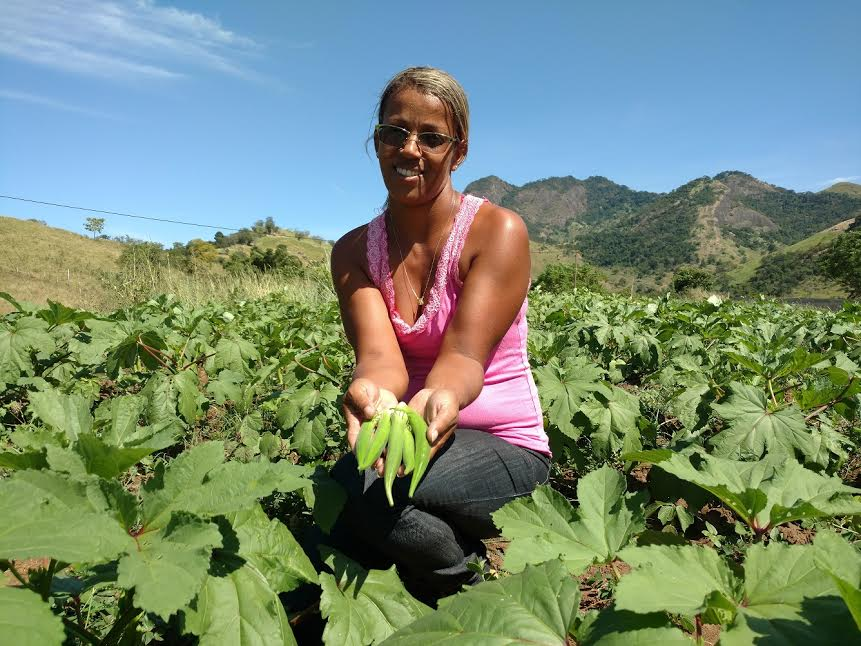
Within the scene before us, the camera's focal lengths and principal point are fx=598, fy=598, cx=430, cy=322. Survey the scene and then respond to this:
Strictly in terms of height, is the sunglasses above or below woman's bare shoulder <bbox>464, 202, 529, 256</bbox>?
above

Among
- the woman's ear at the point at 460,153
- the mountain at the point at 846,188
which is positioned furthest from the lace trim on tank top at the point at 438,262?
the mountain at the point at 846,188

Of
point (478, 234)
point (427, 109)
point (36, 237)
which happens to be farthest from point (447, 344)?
point (36, 237)

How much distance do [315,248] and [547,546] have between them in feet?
167

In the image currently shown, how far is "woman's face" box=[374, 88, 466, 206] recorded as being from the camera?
217 centimetres

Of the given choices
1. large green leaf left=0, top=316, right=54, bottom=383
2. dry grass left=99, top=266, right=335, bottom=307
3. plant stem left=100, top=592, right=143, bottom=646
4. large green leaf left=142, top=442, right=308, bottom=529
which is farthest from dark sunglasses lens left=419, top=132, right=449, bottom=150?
dry grass left=99, top=266, right=335, bottom=307

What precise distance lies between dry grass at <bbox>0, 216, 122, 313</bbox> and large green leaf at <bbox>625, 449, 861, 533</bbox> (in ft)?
44.0

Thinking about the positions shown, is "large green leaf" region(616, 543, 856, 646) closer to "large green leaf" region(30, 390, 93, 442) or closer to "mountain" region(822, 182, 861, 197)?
"large green leaf" region(30, 390, 93, 442)

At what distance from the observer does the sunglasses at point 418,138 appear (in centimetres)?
220

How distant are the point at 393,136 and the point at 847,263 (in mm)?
62613

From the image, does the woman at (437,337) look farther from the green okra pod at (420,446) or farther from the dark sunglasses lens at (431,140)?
the green okra pod at (420,446)

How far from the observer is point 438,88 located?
2.17 meters

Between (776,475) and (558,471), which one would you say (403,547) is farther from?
(558,471)

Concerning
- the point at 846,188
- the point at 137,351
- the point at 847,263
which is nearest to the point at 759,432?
the point at 137,351

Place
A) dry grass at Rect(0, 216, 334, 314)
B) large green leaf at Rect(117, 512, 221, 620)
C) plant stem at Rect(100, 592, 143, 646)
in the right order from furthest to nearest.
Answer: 1. dry grass at Rect(0, 216, 334, 314)
2. plant stem at Rect(100, 592, 143, 646)
3. large green leaf at Rect(117, 512, 221, 620)
